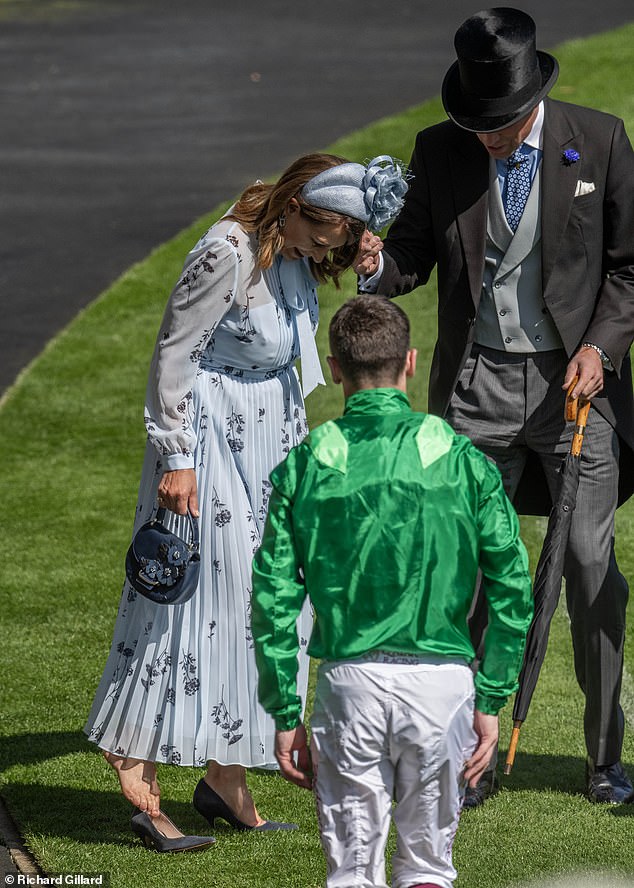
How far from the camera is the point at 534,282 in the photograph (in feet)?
16.4

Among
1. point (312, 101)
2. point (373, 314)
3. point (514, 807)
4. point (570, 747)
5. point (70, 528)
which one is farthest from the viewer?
point (312, 101)

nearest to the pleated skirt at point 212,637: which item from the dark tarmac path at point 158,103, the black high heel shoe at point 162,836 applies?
the black high heel shoe at point 162,836

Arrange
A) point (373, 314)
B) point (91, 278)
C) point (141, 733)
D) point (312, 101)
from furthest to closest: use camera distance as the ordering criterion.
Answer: point (312, 101)
point (91, 278)
point (141, 733)
point (373, 314)

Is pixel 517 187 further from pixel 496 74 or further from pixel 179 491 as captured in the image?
pixel 179 491

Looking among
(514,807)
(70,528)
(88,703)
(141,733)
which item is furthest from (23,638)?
(514,807)

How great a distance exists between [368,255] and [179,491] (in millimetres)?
1003

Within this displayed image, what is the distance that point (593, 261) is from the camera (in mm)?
5027

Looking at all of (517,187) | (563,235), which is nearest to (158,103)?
(517,187)

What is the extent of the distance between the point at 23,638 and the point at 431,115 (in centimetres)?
1125

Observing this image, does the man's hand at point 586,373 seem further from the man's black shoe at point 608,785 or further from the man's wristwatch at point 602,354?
the man's black shoe at point 608,785

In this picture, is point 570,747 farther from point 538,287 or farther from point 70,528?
point 70,528

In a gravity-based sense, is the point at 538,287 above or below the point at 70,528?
above

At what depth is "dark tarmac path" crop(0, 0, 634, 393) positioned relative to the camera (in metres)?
13.7

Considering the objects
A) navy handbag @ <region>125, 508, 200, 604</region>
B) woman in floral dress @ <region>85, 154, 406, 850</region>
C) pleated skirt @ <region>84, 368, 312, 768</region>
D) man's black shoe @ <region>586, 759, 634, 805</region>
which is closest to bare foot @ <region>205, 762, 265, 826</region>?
woman in floral dress @ <region>85, 154, 406, 850</region>
